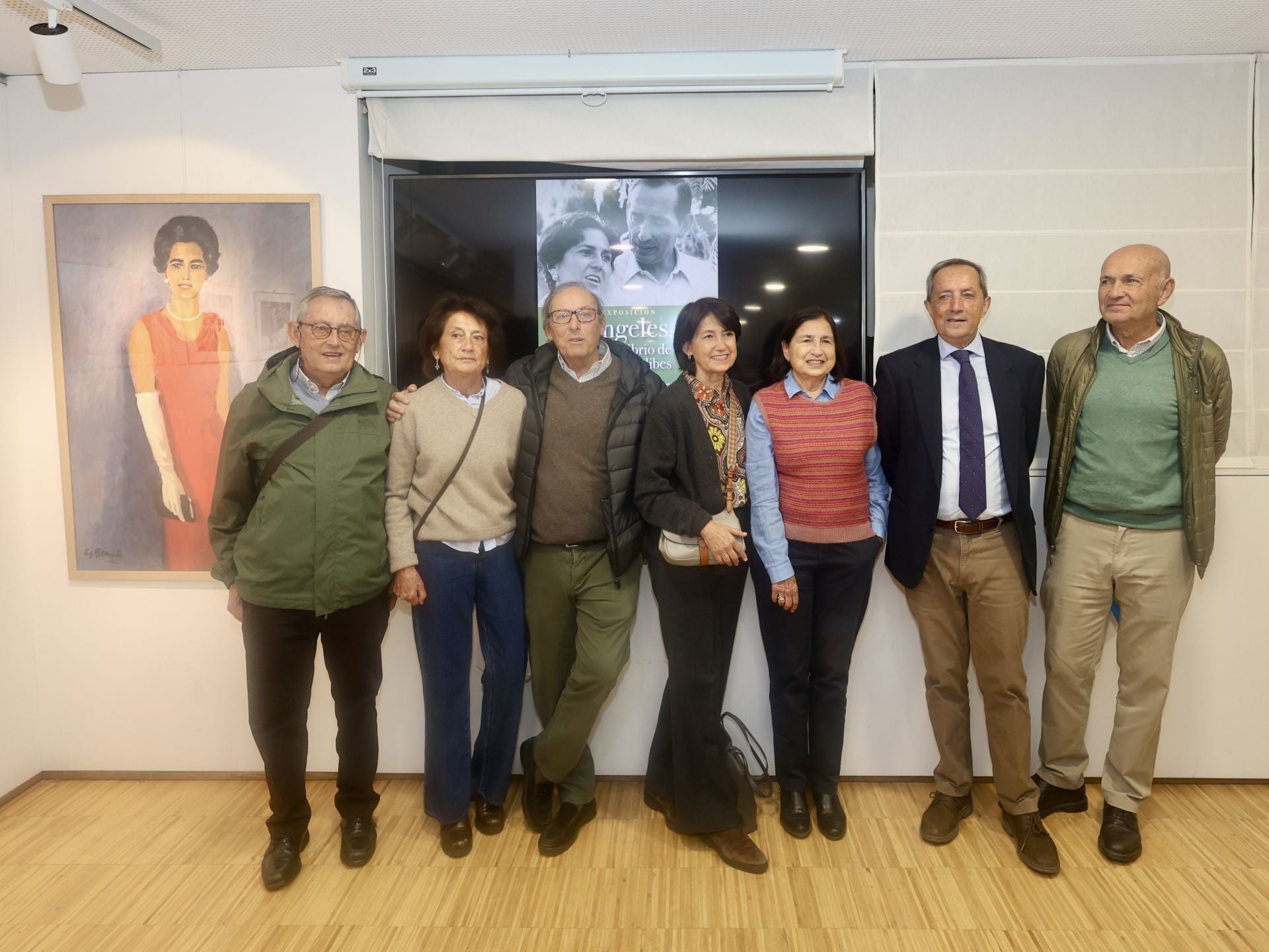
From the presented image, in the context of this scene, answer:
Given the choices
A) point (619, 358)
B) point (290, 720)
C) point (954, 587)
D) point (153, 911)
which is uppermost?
point (619, 358)

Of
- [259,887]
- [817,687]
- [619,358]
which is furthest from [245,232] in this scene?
[817,687]

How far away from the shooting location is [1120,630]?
2.49 metres

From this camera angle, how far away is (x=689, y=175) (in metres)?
2.81

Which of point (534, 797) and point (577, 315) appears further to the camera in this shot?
point (534, 797)

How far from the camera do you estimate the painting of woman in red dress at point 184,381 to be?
2.78 meters

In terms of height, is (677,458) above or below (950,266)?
below

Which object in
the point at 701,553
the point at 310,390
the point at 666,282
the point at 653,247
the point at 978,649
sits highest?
the point at 653,247

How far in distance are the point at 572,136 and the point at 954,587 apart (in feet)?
6.76

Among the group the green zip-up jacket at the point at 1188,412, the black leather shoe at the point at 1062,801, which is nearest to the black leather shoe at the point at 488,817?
the black leather shoe at the point at 1062,801

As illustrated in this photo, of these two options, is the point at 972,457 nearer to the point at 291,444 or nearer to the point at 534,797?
the point at 534,797

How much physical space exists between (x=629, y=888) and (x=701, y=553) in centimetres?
103

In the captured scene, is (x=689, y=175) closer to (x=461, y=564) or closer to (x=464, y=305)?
(x=464, y=305)

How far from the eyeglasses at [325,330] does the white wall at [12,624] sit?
4.72 ft

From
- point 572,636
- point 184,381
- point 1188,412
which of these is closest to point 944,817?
point 572,636
